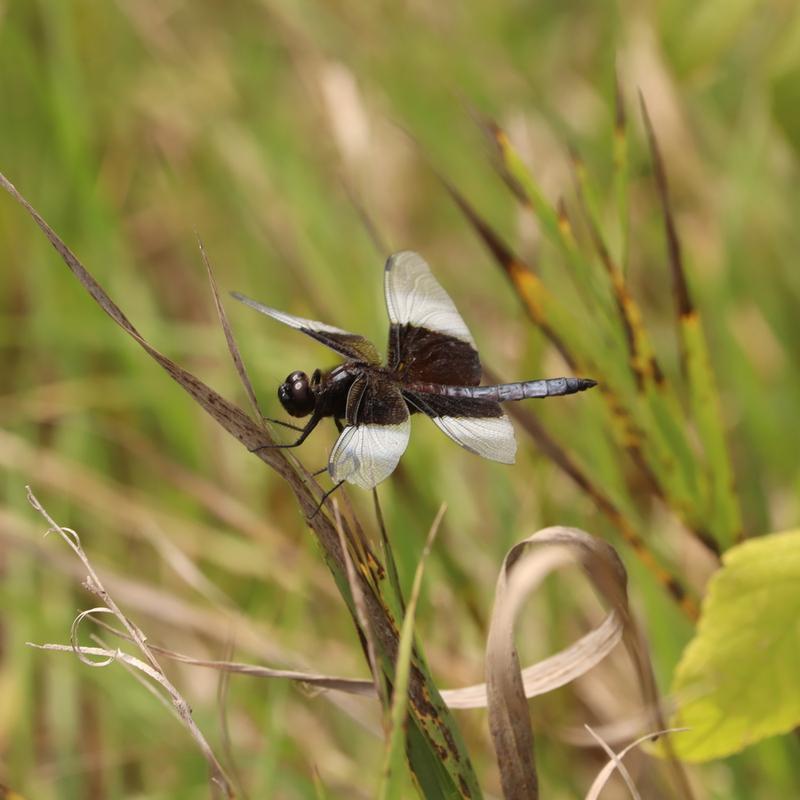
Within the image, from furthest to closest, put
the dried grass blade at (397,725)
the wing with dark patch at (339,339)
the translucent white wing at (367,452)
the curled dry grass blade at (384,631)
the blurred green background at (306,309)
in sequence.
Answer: the blurred green background at (306,309) → the wing with dark patch at (339,339) → the translucent white wing at (367,452) → the curled dry grass blade at (384,631) → the dried grass blade at (397,725)

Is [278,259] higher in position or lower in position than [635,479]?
higher

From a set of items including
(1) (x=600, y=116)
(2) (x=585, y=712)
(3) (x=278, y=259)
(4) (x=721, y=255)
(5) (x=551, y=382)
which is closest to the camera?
(5) (x=551, y=382)

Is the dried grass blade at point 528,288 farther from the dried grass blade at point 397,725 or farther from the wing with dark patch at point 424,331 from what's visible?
the dried grass blade at point 397,725

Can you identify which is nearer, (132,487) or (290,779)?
(290,779)

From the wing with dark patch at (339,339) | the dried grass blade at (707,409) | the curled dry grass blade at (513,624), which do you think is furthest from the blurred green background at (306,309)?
the curled dry grass blade at (513,624)

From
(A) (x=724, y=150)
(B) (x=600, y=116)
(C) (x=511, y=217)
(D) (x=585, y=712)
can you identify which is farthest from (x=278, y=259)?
(D) (x=585, y=712)

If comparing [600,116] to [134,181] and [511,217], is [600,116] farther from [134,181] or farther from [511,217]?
[134,181]

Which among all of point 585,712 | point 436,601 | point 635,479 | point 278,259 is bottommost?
point 585,712

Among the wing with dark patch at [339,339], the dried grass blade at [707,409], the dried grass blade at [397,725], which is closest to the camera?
the dried grass blade at [397,725]

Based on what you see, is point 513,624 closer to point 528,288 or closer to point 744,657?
point 744,657
